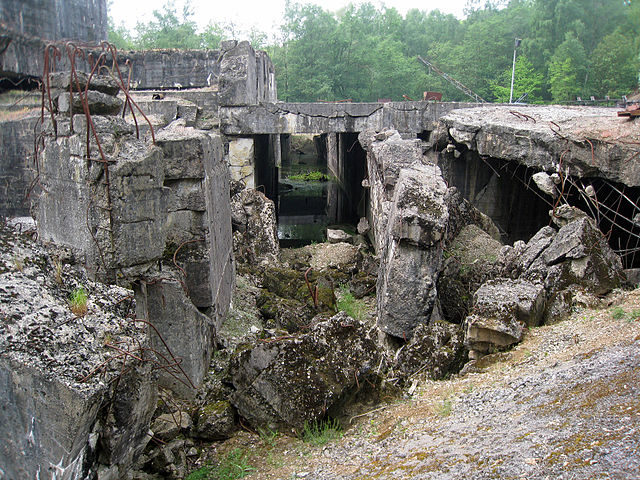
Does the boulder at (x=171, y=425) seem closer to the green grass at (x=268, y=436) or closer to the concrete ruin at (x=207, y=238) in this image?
the concrete ruin at (x=207, y=238)

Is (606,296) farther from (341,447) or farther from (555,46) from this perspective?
(555,46)

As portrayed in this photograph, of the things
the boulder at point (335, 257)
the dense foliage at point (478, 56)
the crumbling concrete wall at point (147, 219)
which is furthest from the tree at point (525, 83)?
the crumbling concrete wall at point (147, 219)

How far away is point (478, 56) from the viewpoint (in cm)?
3170

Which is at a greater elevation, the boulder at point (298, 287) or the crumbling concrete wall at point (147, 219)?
the crumbling concrete wall at point (147, 219)

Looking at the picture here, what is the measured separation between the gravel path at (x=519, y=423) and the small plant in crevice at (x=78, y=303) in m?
1.53

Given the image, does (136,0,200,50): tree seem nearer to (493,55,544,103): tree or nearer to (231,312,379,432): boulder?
(493,55,544,103): tree

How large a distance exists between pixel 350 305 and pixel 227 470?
414cm

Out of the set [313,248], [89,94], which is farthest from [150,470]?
[313,248]

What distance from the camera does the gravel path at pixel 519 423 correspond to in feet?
8.50

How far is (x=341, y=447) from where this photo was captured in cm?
372

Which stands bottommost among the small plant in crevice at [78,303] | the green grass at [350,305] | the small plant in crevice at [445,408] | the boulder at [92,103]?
the green grass at [350,305]

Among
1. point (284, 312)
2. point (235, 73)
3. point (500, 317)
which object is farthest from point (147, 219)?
point (235, 73)

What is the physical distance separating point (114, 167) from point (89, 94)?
60cm

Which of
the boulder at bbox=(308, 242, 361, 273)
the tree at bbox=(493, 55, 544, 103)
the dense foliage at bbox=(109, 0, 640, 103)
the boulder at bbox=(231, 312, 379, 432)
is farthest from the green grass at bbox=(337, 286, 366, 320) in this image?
the tree at bbox=(493, 55, 544, 103)
